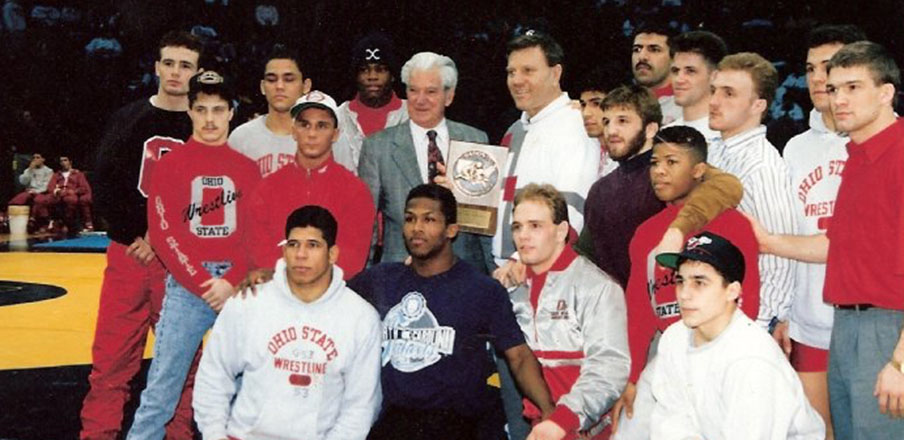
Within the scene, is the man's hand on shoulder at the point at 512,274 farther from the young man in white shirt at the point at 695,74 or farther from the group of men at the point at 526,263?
the young man in white shirt at the point at 695,74

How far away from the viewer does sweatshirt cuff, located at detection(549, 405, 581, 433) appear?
3.96 meters

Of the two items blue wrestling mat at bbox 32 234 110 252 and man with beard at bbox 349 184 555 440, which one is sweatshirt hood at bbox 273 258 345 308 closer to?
man with beard at bbox 349 184 555 440

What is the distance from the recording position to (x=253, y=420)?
427cm

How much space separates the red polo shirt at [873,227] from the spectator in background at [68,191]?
721 inches

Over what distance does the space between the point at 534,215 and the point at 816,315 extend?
56.6 inches

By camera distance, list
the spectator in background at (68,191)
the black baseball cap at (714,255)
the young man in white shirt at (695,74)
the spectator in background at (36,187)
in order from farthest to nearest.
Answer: the spectator in background at (36,187)
the spectator in background at (68,191)
the young man in white shirt at (695,74)
the black baseball cap at (714,255)

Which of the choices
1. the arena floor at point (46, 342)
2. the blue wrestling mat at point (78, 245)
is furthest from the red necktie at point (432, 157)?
the blue wrestling mat at point (78, 245)

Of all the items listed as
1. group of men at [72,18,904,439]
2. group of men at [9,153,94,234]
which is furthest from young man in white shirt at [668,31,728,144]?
group of men at [9,153,94,234]

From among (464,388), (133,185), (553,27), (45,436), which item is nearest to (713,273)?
(464,388)

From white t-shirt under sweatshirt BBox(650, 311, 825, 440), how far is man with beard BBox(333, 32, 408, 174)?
258cm

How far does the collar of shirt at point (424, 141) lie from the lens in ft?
17.5

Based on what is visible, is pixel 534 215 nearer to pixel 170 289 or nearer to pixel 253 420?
pixel 253 420

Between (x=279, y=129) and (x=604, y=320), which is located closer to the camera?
(x=604, y=320)

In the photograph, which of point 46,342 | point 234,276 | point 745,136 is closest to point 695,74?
point 745,136
